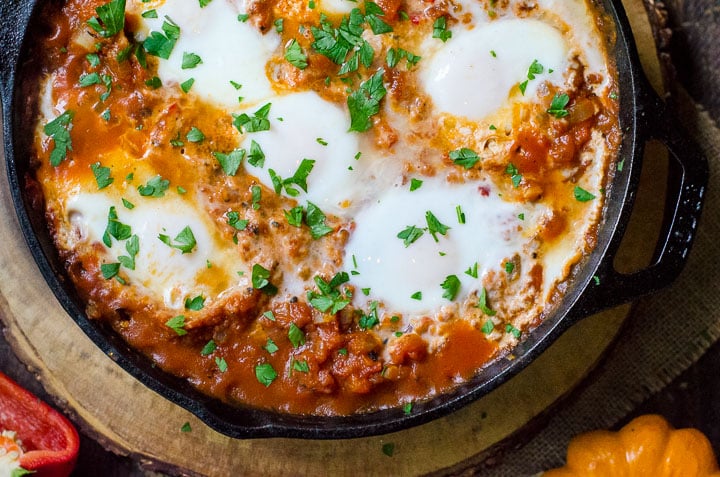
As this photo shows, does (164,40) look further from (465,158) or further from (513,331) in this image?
(513,331)

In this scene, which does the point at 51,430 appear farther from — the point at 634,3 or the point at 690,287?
the point at 634,3

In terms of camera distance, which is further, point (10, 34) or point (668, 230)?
point (668, 230)

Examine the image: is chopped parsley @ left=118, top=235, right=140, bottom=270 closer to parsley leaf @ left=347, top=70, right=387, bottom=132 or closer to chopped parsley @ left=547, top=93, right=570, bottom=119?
parsley leaf @ left=347, top=70, right=387, bottom=132

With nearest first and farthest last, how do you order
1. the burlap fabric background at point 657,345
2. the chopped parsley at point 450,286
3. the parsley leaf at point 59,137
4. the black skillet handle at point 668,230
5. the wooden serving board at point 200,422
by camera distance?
the black skillet handle at point 668,230 → the parsley leaf at point 59,137 → the chopped parsley at point 450,286 → the wooden serving board at point 200,422 → the burlap fabric background at point 657,345

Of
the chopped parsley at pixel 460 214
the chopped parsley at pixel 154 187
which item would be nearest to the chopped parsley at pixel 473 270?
the chopped parsley at pixel 460 214

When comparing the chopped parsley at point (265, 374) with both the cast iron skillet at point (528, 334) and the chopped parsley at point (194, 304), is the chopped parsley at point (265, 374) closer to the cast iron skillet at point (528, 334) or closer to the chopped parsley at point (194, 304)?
the cast iron skillet at point (528, 334)

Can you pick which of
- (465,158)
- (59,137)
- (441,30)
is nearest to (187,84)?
(59,137)

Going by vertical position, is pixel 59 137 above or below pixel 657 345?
below
